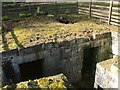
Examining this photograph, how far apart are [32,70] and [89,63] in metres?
3.03

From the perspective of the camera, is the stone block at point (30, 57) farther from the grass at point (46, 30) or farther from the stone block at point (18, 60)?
the grass at point (46, 30)

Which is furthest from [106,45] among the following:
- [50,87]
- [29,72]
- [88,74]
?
[50,87]

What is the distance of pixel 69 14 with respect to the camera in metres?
13.0

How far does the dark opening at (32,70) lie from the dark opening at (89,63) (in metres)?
2.31

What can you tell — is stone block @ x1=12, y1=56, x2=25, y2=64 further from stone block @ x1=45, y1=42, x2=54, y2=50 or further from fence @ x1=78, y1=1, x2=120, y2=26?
fence @ x1=78, y1=1, x2=120, y2=26

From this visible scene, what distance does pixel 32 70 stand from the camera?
A: 8797 millimetres

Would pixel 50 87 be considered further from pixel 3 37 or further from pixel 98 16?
pixel 98 16

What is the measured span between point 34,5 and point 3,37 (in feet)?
16.7

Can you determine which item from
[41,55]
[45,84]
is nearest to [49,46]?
[41,55]

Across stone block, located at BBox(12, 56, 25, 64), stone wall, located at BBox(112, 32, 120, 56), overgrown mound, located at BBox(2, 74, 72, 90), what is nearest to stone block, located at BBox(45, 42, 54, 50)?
stone block, located at BBox(12, 56, 25, 64)

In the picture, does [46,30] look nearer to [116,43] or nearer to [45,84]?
[116,43]

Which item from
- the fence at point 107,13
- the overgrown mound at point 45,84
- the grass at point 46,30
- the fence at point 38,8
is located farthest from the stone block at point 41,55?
the fence at point 38,8

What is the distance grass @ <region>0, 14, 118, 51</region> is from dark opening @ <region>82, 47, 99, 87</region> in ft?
3.63

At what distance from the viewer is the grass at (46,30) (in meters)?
8.22
